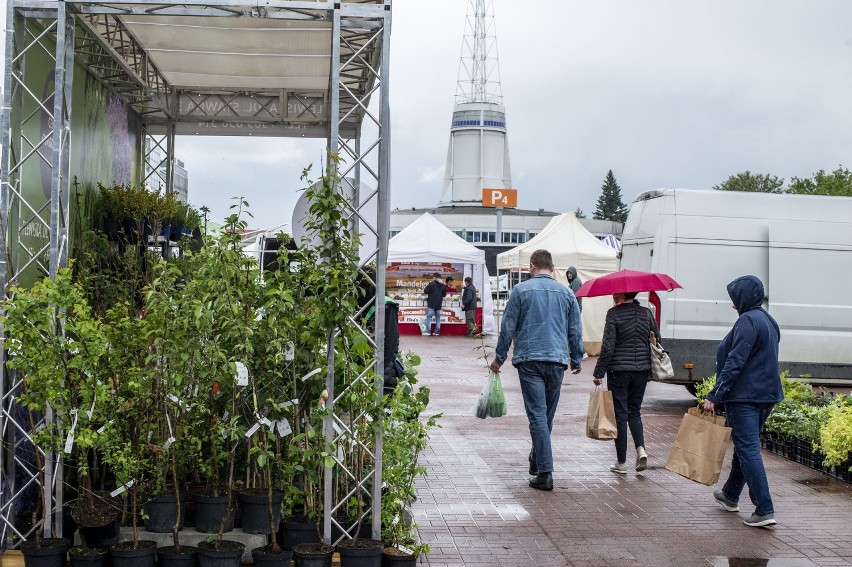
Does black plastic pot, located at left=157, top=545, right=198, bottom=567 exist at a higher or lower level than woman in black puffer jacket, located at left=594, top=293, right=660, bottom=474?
lower

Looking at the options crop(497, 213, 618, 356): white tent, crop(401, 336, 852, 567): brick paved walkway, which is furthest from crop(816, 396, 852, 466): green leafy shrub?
crop(497, 213, 618, 356): white tent

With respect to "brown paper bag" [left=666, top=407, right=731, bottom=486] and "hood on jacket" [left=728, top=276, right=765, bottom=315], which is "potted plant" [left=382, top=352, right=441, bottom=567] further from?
"hood on jacket" [left=728, top=276, right=765, bottom=315]

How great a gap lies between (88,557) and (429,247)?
24.0 meters

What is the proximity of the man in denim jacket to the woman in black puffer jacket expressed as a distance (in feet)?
2.22

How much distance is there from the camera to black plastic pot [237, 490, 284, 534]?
6.34 m

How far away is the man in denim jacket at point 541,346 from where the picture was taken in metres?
8.86

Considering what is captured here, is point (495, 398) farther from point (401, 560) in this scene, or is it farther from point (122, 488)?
point (122, 488)

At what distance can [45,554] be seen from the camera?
6.01 meters

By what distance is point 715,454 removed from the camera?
317 inches

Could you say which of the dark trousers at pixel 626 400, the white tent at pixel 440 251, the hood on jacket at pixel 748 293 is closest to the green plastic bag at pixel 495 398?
the dark trousers at pixel 626 400

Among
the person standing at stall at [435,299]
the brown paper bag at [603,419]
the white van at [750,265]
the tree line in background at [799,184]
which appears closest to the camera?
the brown paper bag at [603,419]

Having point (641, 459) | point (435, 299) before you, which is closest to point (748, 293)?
point (641, 459)

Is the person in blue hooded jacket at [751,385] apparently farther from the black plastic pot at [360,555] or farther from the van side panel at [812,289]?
the van side panel at [812,289]

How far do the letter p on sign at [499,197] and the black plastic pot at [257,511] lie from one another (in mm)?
70136
